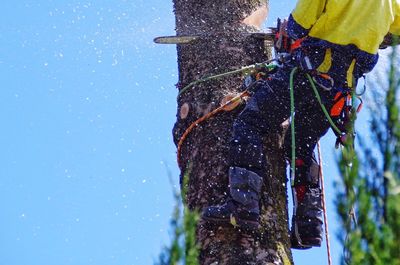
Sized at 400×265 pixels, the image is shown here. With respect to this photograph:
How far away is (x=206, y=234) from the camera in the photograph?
139 inches

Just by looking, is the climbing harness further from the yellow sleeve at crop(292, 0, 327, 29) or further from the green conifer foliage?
the green conifer foliage

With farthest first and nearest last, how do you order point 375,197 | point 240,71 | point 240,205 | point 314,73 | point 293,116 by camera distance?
point 240,71, point 314,73, point 293,116, point 240,205, point 375,197

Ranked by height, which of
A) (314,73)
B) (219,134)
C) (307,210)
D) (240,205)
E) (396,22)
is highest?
(396,22)

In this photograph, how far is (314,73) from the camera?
153 inches

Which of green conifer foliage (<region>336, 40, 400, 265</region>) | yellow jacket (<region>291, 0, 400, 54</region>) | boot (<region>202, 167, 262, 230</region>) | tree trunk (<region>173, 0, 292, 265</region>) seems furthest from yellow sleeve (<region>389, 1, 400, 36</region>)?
green conifer foliage (<region>336, 40, 400, 265</region>)

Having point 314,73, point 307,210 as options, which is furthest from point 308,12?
point 307,210

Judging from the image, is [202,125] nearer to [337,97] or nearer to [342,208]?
[337,97]

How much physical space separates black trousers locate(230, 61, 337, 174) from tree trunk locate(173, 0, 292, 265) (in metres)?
0.11

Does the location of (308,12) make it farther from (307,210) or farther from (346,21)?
(307,210)

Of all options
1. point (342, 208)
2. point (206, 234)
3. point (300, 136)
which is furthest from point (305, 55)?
point (342, 208)

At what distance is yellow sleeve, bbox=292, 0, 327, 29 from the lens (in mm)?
3896

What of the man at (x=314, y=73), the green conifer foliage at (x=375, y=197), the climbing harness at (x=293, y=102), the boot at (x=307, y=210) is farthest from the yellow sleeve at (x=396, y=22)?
the green conifer foliage at (x=375, y=197)

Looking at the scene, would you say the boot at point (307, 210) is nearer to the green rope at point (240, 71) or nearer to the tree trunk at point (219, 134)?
the tree trunk at point (219, 134)

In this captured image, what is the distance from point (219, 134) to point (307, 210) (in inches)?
23.1
